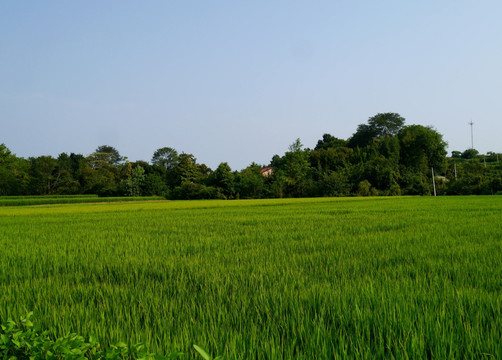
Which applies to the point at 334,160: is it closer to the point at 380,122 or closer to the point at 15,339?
the point at 380,122

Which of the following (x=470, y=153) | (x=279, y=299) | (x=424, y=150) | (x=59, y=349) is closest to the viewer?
(x=59, y=349)

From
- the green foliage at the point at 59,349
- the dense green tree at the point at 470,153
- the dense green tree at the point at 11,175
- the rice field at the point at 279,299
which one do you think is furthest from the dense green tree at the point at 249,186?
the dense green tree at the point at 470,153

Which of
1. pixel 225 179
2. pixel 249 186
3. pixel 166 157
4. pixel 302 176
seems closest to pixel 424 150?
pixel 302 176

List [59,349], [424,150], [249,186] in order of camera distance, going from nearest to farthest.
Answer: [59,349]
[249,186]
[424,150]

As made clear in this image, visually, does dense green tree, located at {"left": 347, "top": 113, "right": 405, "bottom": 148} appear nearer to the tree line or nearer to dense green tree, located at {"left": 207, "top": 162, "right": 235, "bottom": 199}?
the tree line

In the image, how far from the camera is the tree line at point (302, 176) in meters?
38.2

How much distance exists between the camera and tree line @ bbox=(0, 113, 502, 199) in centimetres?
3816

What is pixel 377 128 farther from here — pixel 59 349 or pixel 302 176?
pixel 59 349

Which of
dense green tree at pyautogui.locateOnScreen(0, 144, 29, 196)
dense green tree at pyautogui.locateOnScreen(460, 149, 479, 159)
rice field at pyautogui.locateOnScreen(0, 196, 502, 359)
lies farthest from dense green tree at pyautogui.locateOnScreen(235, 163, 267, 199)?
dense green tree at pyautogui.locateOnScreen(460, 149, 479, 159)

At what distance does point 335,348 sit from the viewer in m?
1.67

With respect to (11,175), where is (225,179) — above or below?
below

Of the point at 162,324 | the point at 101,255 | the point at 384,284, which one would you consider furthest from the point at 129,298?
the point at 101,255

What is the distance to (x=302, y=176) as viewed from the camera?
4241 centimetres

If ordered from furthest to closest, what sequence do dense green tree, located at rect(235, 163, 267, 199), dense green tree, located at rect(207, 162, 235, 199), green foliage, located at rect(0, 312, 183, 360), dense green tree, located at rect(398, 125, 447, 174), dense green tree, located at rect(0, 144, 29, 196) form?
dense green tree, located at rect(0, 144, 29, 196) < dense green tree, located at rect(398, 125, 447, 174) < dense green tree, located at rect(235, 163, 267, 199) < dense green tree, located at rect(207, 162, 235, 199) < green foliage, located at rect(0, 312, 183, 360)
